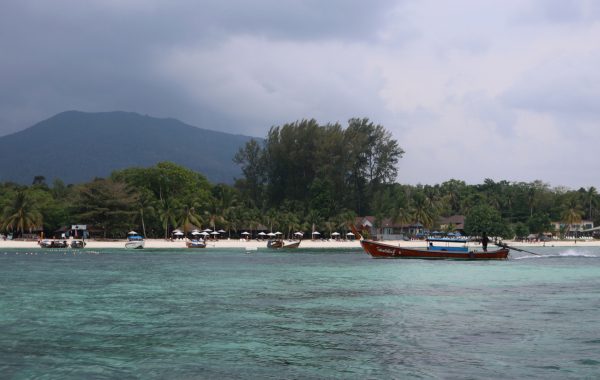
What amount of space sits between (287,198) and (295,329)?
318 feet

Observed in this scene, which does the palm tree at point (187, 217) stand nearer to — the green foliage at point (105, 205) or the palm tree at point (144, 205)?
the palm tree at point (144, 205)

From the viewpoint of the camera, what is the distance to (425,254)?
58.2m

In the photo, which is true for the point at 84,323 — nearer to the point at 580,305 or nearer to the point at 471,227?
the point at 580,305

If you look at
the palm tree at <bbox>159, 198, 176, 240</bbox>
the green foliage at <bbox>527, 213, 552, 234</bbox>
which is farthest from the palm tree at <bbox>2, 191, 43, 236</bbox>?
the green foliage at <bbox>527, 213, 552, 234</bbox>

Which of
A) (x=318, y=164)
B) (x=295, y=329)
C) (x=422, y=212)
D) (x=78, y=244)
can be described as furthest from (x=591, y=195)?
(x=295, y=329)

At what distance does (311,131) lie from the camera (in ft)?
388

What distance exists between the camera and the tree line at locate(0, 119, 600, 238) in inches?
3625

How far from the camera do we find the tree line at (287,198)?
92.1 meters

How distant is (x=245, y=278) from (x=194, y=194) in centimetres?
6688

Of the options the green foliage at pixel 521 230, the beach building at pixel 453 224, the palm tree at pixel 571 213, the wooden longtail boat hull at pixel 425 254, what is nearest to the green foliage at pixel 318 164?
the beach building at pixel 453 224

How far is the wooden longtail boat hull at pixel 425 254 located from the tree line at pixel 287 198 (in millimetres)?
41497

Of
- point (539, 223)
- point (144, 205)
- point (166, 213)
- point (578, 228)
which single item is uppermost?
point (144, 205)

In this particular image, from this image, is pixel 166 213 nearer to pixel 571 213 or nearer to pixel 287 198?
pixel 287 198

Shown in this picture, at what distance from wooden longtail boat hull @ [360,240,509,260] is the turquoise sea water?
2264 centimetres
